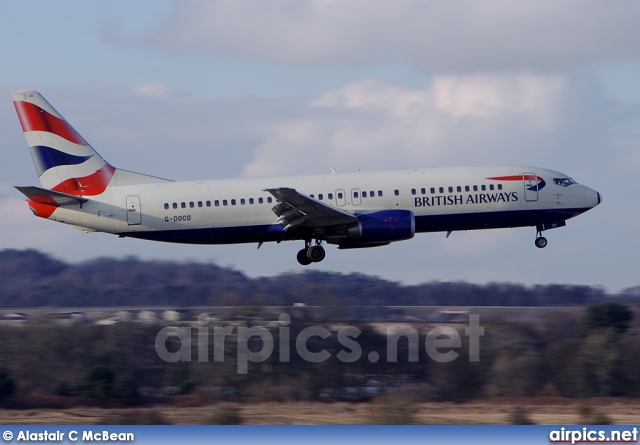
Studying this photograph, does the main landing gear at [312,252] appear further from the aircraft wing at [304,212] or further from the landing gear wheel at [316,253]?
the aircraft wing at [304,212]

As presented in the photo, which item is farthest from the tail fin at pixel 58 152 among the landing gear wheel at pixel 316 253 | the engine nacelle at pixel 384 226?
the engine nacelle at pixel 384 226

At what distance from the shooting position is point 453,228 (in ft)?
158

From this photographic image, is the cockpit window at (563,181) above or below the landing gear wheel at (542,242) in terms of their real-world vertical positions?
above

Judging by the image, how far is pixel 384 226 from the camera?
4594cm

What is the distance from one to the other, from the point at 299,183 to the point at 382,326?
1374 centimetres

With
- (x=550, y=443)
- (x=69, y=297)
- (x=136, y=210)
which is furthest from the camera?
(x=69, y=297)

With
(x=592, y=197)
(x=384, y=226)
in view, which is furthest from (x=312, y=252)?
(x=592, y=197)

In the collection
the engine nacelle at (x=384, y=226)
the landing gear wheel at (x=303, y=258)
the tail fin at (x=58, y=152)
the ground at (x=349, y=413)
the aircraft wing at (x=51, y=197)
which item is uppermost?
the tail fin at (x=58, y=152)

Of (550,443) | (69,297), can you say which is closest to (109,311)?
(69,297)

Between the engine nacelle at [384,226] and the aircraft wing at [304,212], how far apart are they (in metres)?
0.49

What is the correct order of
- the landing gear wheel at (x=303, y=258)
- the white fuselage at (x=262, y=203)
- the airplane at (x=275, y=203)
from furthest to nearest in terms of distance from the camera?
the landing gear wheel at (x=303, y=258)
the white fuselage at (x=262, y=203)
the airplane at (x=275, y=203)

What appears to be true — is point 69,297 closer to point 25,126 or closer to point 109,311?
point 109,311

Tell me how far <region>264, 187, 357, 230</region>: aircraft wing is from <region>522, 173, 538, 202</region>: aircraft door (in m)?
8.10

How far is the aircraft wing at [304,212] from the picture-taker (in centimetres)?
4441
